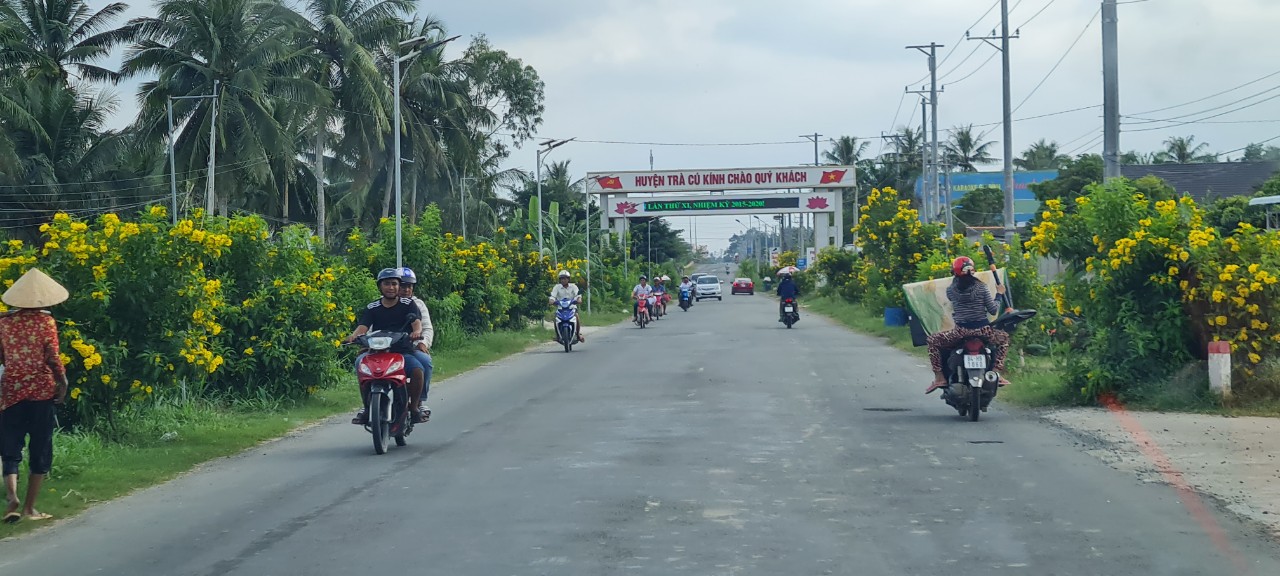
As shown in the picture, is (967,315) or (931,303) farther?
(931,303)

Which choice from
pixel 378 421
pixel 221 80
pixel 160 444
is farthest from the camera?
pixel 221 80

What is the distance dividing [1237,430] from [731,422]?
4714 millimetres

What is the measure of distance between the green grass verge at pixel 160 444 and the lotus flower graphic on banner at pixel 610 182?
170ft

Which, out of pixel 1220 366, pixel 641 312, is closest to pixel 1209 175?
pixel 641 312

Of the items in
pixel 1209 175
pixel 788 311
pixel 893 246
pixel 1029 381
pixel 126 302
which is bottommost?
pixel 1029 381

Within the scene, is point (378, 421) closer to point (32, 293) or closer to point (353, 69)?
point (32, 293)

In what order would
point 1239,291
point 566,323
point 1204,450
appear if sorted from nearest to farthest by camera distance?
point 1204,450, point 1239,291, point 566,323

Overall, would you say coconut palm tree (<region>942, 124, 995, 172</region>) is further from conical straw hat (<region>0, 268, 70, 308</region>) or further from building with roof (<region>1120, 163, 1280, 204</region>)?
conical straw hat (<region>0, 268, 70, 308</region>)

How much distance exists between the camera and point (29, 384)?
841 centimetres

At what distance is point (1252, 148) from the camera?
84750 millimetres

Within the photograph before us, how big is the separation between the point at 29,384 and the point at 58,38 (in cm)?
4274

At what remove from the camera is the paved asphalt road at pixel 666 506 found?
681 cm

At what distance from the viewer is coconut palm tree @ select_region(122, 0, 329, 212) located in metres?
43.8

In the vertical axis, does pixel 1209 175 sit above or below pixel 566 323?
above
